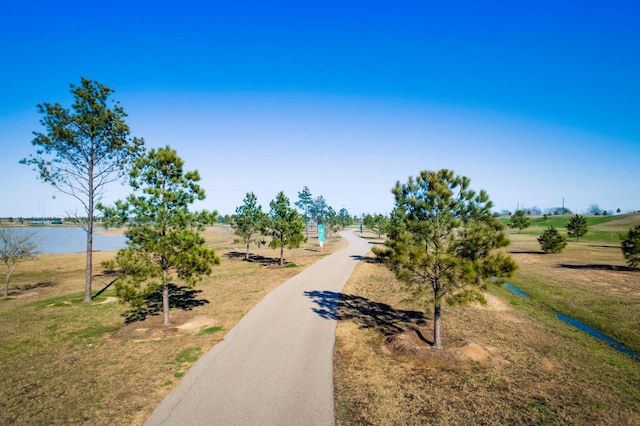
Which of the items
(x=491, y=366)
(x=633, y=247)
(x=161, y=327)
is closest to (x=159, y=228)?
(x=161, y=327)

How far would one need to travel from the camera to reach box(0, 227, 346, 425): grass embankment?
25.6 feet

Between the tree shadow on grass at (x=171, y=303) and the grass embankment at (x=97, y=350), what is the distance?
0.22m

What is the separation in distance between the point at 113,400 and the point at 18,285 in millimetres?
27426

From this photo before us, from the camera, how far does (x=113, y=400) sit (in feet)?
26.5

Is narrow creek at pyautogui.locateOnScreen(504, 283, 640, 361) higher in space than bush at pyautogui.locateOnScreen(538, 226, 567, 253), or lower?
lower

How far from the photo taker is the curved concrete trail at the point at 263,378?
7332 mm

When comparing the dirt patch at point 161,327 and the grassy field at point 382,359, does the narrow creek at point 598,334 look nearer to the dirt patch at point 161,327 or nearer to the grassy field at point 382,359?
the grassy field at point 382,359

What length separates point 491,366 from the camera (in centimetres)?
1022

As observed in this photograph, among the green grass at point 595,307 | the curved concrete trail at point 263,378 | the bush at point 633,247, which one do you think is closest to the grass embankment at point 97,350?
the curved concrete trail at point 263,378

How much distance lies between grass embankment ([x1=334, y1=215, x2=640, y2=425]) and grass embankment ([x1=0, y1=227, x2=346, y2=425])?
5.53m

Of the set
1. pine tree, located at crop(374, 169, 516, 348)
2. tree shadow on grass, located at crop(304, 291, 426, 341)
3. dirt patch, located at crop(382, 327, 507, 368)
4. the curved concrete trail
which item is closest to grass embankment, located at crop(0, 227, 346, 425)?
the curved concrete trail

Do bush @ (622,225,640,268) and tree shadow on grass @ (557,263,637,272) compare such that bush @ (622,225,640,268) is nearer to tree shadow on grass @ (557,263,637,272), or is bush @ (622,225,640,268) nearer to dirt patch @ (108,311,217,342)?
tree shadow on grass @ (557,263,637,272)

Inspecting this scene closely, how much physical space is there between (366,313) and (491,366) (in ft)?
22.4

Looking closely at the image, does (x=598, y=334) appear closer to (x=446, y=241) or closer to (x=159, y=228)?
(x=446, y=241)
